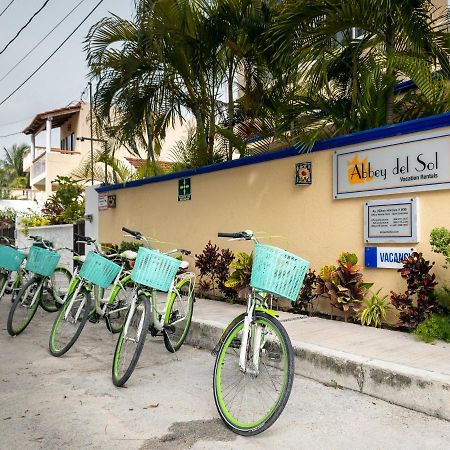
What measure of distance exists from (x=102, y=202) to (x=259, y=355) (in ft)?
27.4

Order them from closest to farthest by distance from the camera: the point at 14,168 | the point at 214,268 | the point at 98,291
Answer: the point at 98,291
the point at 214,268
the point at 14,168

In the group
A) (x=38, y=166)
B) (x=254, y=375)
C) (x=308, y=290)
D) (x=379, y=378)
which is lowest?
(x=379, y=378)

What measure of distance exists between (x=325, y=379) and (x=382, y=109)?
346 cm

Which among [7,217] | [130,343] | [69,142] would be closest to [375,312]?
[130,343]

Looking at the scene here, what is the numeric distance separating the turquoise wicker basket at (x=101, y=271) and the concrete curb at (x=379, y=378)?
6.17 feet

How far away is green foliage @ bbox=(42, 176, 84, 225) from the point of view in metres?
12.8

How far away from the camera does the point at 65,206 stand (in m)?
13.3

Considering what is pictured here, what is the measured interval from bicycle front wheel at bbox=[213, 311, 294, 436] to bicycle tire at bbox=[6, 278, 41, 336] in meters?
3.57

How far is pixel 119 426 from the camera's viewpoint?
3.23 m

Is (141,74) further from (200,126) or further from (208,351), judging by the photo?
(208,351)

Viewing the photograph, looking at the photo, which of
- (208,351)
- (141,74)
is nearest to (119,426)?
(208,351)

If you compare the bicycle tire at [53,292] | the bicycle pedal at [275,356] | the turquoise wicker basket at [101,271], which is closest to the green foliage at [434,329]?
the bicycle pedal at [275,356]

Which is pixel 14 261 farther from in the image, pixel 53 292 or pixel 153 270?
pixel 153 270

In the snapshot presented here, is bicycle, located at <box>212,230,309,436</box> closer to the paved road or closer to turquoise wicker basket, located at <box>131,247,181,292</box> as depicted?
the paved road
